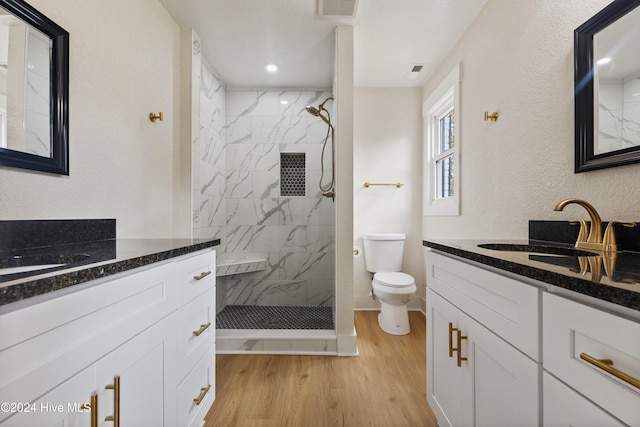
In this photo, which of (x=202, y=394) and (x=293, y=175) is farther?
(x=293, y=175)

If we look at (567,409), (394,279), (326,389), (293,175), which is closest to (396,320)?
(394,279)

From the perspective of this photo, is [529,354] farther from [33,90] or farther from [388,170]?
[388,170]

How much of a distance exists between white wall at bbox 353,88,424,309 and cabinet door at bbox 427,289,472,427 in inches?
65.5

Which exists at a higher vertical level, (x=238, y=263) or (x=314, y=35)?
(x=314, y=35)

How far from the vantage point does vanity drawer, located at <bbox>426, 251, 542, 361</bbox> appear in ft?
2.27

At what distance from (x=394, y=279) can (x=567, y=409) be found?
190 cm

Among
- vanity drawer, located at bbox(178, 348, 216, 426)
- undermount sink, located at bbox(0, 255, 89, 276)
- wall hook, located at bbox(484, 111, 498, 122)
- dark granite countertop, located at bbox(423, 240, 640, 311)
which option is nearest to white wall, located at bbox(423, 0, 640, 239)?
wall hook, located at bbox(484, 111, 498, 122)

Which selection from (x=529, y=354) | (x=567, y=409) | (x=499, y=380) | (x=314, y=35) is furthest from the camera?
(x=314, y=35)

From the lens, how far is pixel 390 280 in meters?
2.44

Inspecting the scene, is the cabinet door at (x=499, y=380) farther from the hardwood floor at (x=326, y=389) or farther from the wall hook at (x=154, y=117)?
the wall hook at (x=154, y=117)

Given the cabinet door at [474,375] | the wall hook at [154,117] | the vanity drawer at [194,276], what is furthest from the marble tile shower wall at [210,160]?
the cabinet door at [474,375]

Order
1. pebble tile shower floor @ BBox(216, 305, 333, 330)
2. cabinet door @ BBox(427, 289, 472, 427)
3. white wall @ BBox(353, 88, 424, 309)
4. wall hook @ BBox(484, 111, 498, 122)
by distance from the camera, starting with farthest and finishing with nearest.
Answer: white wall @ BBox(353, 88, 424, 309) → pebble tile shower floor @ BBox(216, 305, 333, 330) → wall hook @ BBox(484, 111, 498, 122) → cabinet door @ BBox(427, 289, 472, 427)

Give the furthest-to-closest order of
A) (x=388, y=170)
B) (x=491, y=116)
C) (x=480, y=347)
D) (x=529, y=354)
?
(x=388, y=170) → (x=491, y=116) → (x=480, y=347) → (x=529, y=354)

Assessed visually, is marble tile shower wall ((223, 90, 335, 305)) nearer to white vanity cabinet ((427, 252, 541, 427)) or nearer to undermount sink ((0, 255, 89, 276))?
white vanity cabinet ((427, 252, 541, 427))
